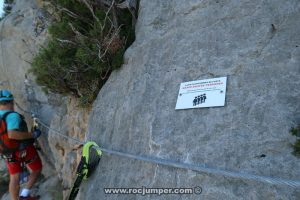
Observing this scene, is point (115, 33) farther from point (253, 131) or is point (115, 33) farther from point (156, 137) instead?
point (253, 131)

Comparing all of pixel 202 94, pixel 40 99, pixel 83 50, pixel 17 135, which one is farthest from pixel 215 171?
pixel 40 99

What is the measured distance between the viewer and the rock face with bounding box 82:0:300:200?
10.7ft

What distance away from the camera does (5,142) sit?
20.3ft

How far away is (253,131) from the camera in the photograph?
11.2 ft

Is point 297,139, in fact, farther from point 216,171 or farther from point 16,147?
point 16,147

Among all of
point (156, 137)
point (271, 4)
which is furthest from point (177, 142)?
point (271, 4)

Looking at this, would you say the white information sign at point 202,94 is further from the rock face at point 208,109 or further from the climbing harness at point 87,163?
the climbing harness at point 87,163

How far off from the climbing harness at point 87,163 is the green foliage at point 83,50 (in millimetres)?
1458

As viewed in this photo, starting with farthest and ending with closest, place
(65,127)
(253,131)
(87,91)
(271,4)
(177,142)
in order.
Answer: (65,127), (87,91), (271,4), (177,142), (253,131)

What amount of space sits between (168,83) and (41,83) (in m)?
3.27

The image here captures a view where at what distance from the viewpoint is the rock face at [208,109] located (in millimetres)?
3268

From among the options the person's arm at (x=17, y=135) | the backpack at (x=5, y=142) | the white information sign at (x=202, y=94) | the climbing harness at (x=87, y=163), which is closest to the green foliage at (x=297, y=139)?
the white information sign at (x=202, y=94)

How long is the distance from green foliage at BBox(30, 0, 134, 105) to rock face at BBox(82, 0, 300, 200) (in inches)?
13.0

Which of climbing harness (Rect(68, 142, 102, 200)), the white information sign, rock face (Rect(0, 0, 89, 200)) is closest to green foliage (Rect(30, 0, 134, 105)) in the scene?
rock face (Rect(0, 0, 89, 200))
